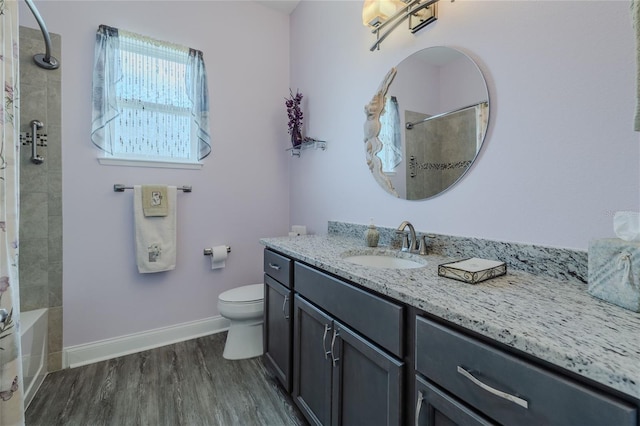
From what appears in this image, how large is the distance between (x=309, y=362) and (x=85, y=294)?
1.73 meters

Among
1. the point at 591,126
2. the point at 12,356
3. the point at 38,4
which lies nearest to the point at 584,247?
the point at 591,126

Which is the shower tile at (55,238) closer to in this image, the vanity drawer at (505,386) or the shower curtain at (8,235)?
the shower curtain at (8,235)

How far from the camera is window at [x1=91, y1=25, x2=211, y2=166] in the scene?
78.2 inches

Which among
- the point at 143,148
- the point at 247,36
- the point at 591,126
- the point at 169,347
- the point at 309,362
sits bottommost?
the point at 169,347

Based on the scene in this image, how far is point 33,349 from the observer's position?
65.1 inches

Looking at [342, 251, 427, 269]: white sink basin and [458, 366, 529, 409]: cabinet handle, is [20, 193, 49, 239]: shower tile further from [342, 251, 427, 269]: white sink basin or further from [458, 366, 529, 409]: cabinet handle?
[458, 366, 529, 409]: cabinet handle

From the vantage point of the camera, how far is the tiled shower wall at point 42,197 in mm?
1789

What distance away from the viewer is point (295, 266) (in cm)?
144

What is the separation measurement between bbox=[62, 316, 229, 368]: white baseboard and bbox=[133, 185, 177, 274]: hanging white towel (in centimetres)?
51

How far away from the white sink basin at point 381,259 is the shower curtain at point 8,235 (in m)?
1.23

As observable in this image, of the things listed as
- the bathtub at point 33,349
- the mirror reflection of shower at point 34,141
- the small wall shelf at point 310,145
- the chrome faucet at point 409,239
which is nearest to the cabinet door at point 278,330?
the chrome faucet at point 409,239

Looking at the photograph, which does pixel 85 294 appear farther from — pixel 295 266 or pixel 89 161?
pixel 295 266

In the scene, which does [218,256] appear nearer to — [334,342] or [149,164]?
[149,164]

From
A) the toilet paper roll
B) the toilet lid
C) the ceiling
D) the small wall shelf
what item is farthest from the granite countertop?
the ceiling
